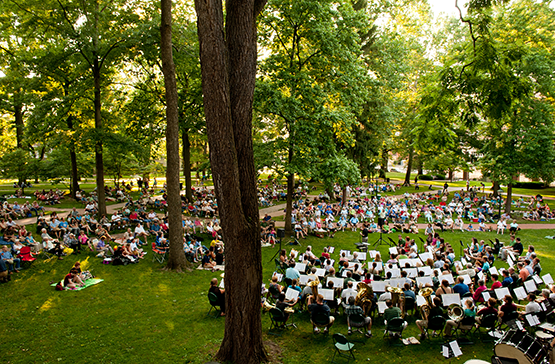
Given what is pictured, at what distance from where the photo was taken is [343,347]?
299 inches

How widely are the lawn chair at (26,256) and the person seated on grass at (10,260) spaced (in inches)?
11.9

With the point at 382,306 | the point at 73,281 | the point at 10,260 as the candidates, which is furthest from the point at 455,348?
the point at 10,260

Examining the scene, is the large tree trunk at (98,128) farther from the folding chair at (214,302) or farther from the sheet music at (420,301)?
the sheet music at (420,301)

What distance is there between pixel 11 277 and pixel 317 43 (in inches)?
666

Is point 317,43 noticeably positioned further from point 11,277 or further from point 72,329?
point 11,277

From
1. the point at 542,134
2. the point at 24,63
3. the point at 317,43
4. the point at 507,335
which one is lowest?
the point at 507,335

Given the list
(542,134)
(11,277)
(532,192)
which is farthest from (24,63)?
(532,192)

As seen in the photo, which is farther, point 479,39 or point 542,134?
point 542,134

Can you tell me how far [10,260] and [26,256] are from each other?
0.83 metres

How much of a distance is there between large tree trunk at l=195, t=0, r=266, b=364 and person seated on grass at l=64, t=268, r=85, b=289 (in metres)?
7.60

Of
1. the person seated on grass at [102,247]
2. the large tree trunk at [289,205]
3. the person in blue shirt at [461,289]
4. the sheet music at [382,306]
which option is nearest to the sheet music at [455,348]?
the sheet music at [382,306]

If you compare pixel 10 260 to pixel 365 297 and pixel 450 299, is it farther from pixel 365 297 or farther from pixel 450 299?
pixel 450 299

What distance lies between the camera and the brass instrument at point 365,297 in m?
9.28

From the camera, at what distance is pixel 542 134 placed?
24656 mm
